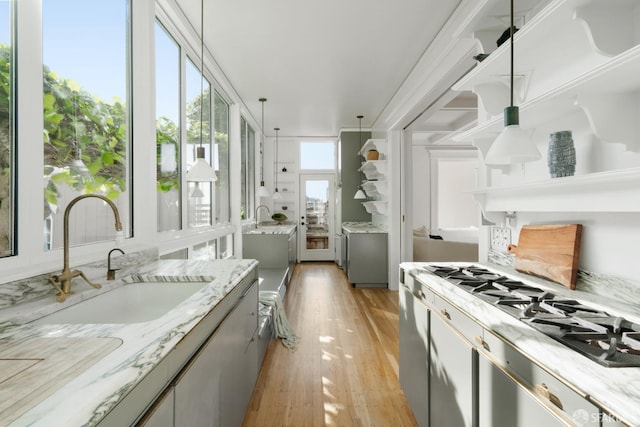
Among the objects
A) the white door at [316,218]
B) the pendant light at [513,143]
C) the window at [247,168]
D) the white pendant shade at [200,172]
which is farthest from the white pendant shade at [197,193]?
the white door at [316,218]

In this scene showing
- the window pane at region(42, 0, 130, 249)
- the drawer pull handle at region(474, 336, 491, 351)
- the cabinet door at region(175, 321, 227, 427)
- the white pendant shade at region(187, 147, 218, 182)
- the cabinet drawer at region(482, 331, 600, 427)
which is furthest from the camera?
the white pendant shade at region(187, 147, 218, 182)

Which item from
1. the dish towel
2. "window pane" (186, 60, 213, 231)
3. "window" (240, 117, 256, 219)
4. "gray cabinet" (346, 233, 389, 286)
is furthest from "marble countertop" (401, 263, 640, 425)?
"window" (240, 117, 256, 219)

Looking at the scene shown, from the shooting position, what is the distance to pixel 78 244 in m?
1.57

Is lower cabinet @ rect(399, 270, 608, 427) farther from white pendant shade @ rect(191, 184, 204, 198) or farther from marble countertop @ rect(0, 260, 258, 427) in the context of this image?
white pendant shade @ rect(191, 184, 204, 198)

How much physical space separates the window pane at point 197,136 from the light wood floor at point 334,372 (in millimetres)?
1458

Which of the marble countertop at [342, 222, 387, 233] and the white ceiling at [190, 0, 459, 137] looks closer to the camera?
the white ceiling at [190, 0, 459, 137]

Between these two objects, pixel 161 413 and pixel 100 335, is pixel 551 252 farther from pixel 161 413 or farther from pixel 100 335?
pixel 100 335

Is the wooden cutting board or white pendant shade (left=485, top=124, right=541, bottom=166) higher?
white pendant shade (left=485, top=124, right=541, bottom=166)

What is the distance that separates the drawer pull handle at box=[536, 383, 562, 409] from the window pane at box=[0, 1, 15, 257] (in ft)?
5.75

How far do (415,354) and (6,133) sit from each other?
2039 mm

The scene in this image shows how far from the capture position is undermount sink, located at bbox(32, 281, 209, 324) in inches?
51.1

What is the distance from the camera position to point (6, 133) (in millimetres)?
1162

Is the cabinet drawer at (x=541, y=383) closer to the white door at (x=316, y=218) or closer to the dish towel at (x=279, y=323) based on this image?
the dish towel at (x=279, y=323)

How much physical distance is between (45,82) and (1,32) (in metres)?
0.22
